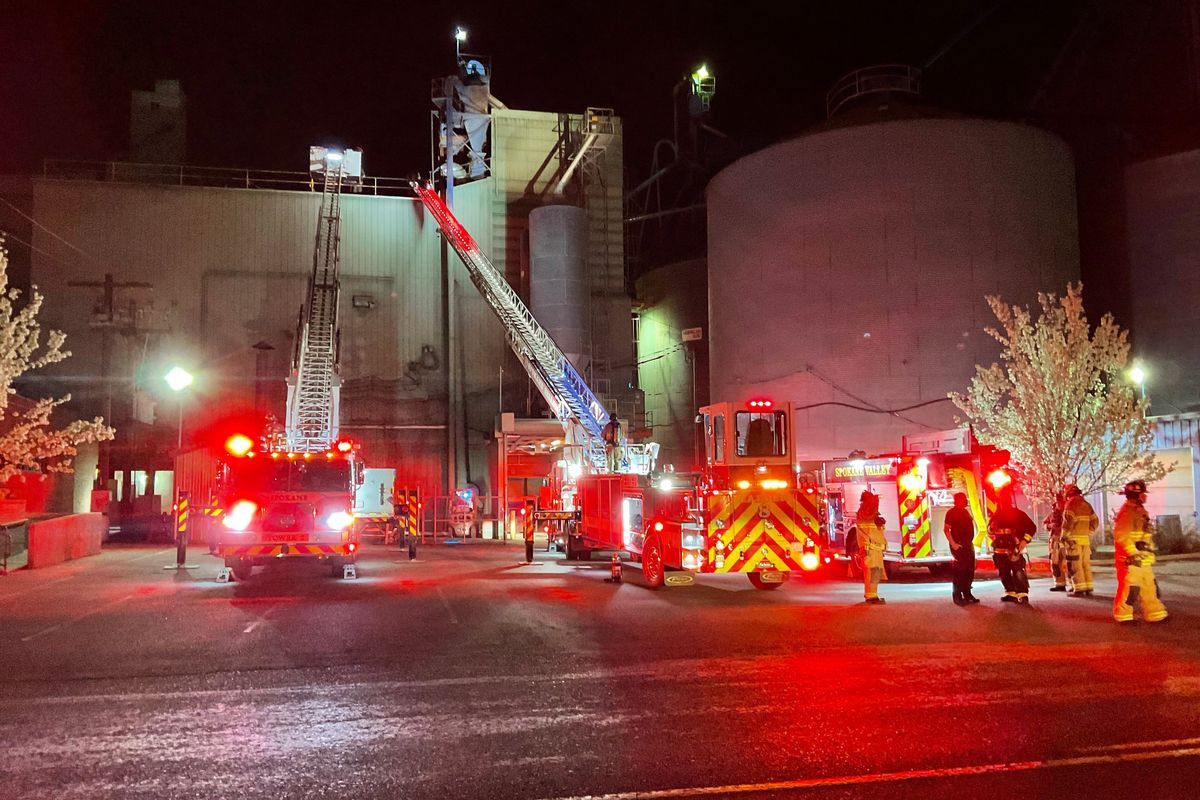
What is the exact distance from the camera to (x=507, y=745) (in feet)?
17.7

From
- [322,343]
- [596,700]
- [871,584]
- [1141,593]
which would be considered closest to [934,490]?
[871,584]

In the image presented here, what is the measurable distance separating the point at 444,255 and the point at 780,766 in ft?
92.9

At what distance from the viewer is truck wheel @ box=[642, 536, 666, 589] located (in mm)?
13516

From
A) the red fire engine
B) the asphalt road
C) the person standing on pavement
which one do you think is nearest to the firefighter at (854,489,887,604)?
the asphalt road

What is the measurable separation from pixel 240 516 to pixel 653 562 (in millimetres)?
6666

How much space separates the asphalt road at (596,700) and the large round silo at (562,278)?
19146 millimetres

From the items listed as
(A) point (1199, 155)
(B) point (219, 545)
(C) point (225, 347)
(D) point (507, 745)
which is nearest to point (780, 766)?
(D) point (507, 745)

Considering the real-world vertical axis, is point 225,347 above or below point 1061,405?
above

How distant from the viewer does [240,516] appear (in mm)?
14188

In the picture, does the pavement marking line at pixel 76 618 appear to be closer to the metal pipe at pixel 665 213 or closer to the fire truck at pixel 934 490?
A: the fire truck at pixel 934 490

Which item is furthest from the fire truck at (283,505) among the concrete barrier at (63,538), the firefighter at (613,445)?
the firefighter at (613,445)

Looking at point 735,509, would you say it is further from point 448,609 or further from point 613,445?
point 613,445

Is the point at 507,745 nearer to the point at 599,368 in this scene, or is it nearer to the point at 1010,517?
the point at 1010,517

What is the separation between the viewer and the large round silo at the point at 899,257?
25547 mm
